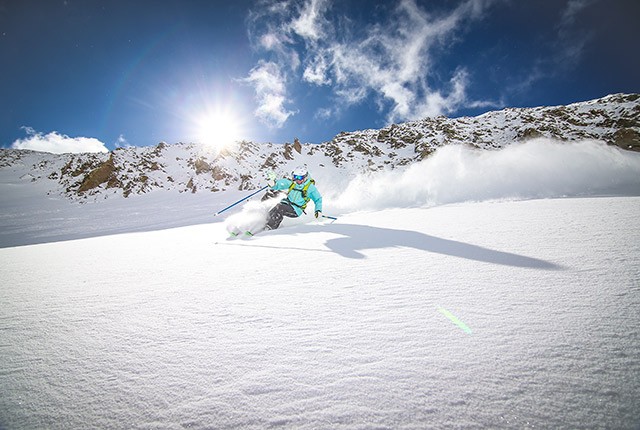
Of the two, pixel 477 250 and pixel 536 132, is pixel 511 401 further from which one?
pixel 536 132

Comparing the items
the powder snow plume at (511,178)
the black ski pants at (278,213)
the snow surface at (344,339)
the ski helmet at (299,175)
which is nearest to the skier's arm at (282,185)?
the ski helmet at (299,175)

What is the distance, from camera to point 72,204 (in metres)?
20.1

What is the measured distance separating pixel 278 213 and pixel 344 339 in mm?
5520

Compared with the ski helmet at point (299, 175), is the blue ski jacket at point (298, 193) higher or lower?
lower

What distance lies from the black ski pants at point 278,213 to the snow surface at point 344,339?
334 centimetres

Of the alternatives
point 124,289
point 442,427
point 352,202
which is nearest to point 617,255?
point 442,427

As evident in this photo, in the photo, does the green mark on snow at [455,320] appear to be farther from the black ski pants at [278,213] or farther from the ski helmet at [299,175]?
the ski helmet at [299,175]

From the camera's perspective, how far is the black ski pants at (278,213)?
6.63m

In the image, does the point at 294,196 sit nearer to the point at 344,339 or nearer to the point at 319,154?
the point at 344,339

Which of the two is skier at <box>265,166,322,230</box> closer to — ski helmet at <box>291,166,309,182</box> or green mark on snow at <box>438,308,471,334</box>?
ski helmet at <box>291,166,309,182</box>

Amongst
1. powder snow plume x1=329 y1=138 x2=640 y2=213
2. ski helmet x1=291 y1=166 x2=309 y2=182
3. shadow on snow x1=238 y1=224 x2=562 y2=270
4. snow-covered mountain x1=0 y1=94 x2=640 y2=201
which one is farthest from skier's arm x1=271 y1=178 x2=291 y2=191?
snow-covered mountain x1=0 y1=94 x2=640 y2=201

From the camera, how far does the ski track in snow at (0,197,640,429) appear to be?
1.01m

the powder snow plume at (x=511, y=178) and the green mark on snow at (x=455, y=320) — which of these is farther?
the powder snow plume at (x=511, y=178)

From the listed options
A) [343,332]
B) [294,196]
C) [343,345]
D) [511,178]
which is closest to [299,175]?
[294,196]
